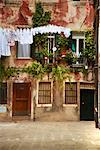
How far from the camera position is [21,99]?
23594mm

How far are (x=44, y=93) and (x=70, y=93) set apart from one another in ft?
4.92

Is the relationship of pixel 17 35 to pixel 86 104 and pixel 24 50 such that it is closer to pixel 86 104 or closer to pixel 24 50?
pixel 24 50

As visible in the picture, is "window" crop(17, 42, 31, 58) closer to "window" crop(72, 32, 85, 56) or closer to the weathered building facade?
the weathered building facade

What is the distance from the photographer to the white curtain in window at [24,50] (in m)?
23.3

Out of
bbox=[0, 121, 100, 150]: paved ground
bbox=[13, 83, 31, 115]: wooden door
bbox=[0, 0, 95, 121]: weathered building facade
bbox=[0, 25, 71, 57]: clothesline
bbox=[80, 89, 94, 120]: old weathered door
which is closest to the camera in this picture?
bbox=[0, 121, 100, 150]: paved ground

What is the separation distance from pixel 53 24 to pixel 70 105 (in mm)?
4753

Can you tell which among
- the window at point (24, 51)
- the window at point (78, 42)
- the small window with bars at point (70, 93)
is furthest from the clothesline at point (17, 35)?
the small window with bars at point (70, 93)

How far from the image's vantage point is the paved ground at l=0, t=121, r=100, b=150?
45.9ft

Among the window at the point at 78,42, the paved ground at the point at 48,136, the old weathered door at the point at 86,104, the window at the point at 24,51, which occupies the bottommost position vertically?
the paved ground at the point at 48,136

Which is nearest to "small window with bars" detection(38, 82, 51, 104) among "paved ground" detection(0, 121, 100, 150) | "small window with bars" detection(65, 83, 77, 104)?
"small window with bars" detection(65, 83, 77, 104)

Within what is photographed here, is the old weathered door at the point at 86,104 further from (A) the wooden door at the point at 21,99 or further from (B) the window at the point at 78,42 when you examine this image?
(A) the wooden door at the point at 21,99

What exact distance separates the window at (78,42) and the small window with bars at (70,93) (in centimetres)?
186

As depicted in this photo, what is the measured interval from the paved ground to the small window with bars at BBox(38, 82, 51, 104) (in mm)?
1636

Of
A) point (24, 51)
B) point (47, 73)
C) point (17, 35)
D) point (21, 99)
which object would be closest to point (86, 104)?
point (47, 73)
